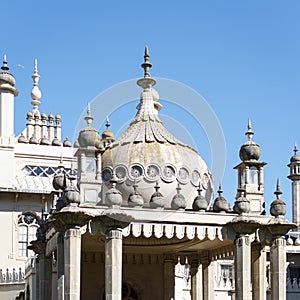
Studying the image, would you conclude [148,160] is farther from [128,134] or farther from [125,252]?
[125,252]

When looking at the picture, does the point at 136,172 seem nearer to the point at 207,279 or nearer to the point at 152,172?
the point at 152,172

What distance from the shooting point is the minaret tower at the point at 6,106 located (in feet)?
153

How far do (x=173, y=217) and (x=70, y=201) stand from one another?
334 centimetres

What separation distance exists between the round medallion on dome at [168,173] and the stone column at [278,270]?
4230mm

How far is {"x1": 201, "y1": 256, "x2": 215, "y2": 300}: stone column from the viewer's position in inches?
1190

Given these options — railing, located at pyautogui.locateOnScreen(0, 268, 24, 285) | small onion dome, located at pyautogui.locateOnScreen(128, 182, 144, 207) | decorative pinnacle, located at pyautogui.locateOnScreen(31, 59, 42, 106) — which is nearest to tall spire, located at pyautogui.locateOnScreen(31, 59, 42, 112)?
decorative pinnacle, located at pyautogui.locateOnScreen(31, 59, 42, 106)

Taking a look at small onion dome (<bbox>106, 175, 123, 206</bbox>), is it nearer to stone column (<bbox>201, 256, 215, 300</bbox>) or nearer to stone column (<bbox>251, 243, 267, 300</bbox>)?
stone column (<bbox>251, 243, 267, 300</bbox>)

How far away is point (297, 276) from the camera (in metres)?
60.9

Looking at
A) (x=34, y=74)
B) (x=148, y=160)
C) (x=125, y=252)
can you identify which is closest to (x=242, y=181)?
(x=148, y=160)

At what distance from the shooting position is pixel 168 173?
87.2 feet

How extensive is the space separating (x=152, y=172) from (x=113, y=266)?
4.73 metres

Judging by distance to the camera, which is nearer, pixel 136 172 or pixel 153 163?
pixel 136 172

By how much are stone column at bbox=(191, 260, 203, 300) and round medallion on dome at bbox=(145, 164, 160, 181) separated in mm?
6106

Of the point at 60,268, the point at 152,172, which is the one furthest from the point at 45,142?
the point at 60,268
